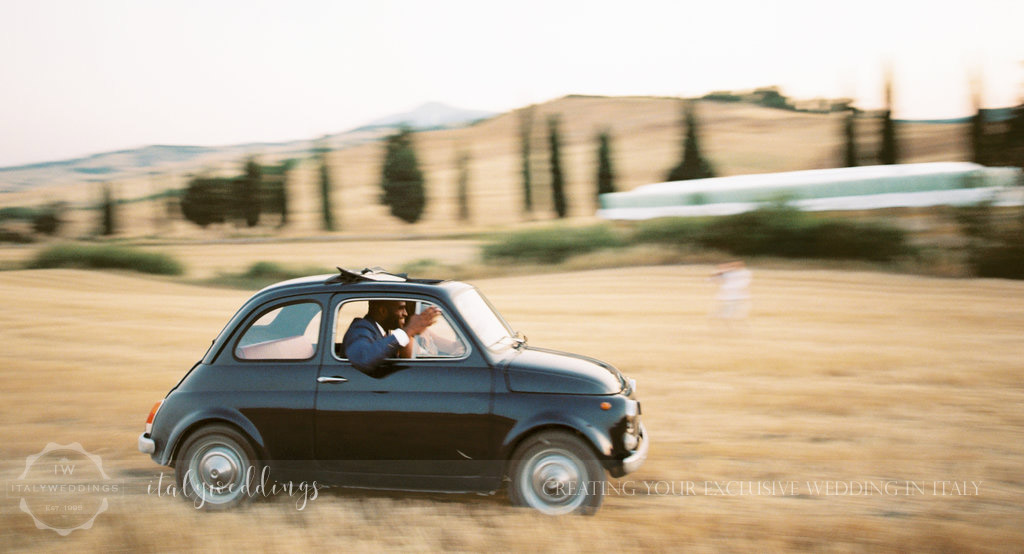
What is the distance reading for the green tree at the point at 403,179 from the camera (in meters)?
65.9

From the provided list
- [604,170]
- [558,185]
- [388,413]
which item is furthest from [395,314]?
[604,170]

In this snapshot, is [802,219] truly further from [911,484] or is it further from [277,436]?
[277,436]

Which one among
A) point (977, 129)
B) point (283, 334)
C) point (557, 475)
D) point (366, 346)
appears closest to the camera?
point (557, 475)

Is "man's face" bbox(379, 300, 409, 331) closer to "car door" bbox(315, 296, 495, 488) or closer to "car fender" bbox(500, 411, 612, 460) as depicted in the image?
"car door" bbox(315, 296, 495, 488)

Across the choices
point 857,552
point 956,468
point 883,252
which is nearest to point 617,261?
point 883,252

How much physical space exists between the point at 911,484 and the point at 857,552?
201 cm

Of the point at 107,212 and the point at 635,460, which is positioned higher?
the point at 107,212

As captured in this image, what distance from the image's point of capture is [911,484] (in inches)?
264

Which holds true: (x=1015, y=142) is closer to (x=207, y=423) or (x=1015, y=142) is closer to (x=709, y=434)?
(x=709, y=434)

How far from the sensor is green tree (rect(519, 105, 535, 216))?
184 feet

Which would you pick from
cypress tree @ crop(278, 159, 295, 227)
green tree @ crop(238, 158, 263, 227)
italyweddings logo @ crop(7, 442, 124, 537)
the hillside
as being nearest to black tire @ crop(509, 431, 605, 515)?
italyweddings logo @ crop(7, 442, 124, 537)

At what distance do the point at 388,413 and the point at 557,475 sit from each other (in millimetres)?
1220

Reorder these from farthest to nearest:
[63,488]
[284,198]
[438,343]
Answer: [284,198] < [63,488] < [438,343]

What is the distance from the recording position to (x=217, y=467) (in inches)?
237
